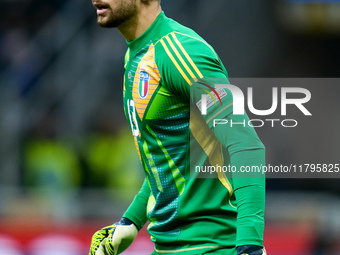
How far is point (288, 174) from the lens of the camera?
995 cm

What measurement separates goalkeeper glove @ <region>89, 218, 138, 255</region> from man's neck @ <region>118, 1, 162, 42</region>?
87 cm

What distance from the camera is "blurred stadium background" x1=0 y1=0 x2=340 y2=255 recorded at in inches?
336

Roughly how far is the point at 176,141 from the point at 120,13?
2.02 feet

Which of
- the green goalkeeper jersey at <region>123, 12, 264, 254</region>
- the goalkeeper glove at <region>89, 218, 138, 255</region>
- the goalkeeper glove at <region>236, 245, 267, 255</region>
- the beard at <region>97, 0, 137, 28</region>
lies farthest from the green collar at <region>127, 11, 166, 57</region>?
the goalkeeper glove at <region>236, 245, 267, 255</region>

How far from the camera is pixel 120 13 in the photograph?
9.99 feet

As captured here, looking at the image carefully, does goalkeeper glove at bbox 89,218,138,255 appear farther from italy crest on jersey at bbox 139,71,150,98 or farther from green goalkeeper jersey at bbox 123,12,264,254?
italy crest on jersey at bbox 139,71,150,98

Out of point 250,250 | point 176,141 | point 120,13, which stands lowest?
point 250,250

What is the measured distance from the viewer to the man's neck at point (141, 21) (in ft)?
10.0

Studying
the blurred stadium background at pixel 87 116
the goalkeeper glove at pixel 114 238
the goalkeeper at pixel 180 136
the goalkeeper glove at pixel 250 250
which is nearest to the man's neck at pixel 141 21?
the goalkeeper at pixel 180 136

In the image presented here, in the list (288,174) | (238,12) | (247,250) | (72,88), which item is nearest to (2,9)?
(72,88)

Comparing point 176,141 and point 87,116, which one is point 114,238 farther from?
point 87,116

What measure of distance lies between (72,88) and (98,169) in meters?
1.14

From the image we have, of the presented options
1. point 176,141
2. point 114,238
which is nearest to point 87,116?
point 114,238

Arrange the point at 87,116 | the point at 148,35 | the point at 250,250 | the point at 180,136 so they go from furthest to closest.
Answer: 1. the point at 87,116
2. the point at 148,35
3. the point at 180,136
4. the point at 250,250
